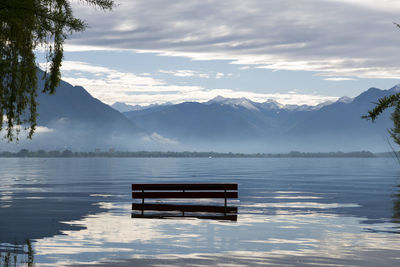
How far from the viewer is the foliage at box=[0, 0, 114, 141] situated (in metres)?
17.6

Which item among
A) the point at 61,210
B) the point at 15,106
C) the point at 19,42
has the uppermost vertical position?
the point at 19,42

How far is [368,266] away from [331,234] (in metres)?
6.01

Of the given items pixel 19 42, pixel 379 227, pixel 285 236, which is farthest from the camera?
pixel 379 227

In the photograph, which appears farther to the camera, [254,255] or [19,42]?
[19,42]

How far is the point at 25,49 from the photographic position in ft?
60.2

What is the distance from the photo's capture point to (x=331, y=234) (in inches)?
806

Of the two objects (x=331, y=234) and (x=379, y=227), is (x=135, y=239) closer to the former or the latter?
(x=331, y=234)

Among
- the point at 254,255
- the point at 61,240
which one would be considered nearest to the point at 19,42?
the point at 61,240

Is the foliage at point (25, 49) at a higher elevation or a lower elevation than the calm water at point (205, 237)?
higher

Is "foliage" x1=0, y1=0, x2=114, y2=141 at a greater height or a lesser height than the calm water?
greater

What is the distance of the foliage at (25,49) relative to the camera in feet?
57.7

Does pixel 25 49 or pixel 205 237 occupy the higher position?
pixel 25 49

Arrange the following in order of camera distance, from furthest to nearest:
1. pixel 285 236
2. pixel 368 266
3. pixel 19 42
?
pixel 285 236 < pixel 19 42 < pixel 368 266

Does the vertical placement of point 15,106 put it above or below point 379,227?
above
